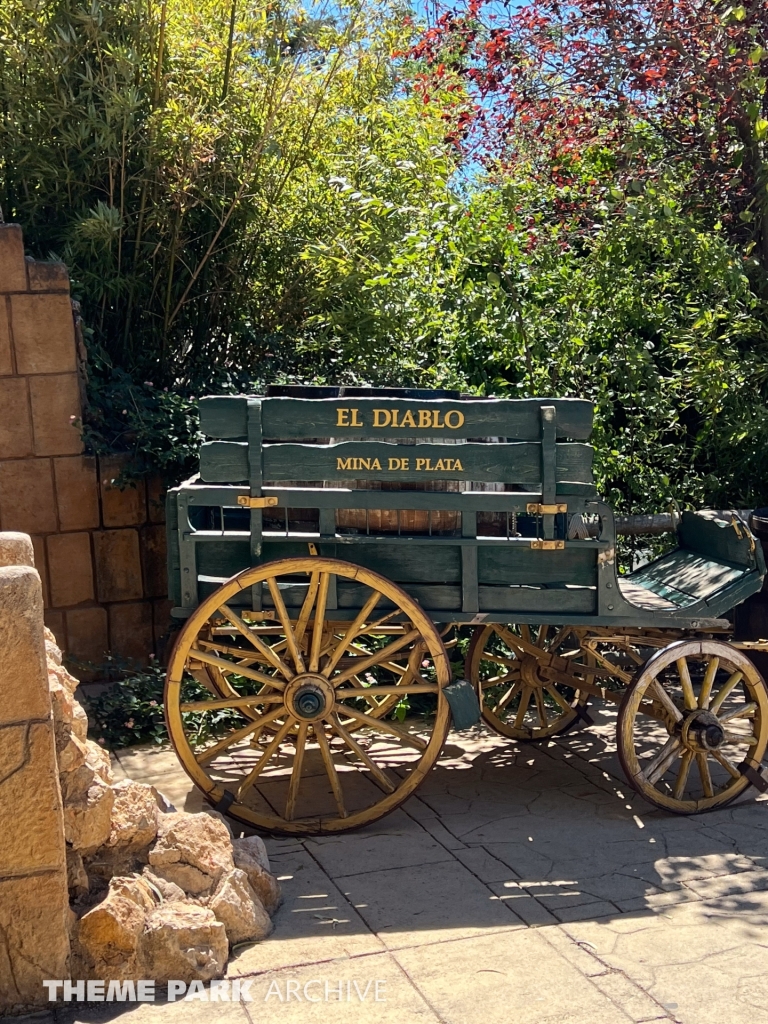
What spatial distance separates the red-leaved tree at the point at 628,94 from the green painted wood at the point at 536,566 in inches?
102

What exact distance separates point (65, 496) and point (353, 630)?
257cm

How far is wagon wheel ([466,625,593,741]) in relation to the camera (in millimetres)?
5117

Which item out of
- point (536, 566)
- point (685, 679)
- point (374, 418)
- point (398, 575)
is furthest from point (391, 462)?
point (685, 679)

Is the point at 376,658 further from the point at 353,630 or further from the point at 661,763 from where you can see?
the point at 661,763

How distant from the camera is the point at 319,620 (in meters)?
4.23

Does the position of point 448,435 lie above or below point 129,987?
above

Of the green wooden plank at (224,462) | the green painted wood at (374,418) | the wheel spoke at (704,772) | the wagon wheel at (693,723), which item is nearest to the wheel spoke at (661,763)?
the wagon wheel at (693,723)

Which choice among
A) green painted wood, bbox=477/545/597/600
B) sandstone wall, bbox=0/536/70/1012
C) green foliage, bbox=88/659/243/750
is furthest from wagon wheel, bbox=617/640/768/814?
sandstone wall, bbox=0/536/70/1012

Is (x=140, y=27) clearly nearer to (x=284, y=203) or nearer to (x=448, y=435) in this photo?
(x=284, y=203)

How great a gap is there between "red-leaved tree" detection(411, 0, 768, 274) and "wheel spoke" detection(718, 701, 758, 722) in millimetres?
2744

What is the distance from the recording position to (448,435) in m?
4.25

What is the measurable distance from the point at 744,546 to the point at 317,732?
1.97 metres

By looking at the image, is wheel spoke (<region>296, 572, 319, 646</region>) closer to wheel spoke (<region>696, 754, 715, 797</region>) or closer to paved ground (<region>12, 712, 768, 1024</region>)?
paved ground (<region>12, 712, 768, 1024</region>)

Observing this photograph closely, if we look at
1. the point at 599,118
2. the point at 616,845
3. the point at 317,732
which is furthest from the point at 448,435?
the point at 599,118
